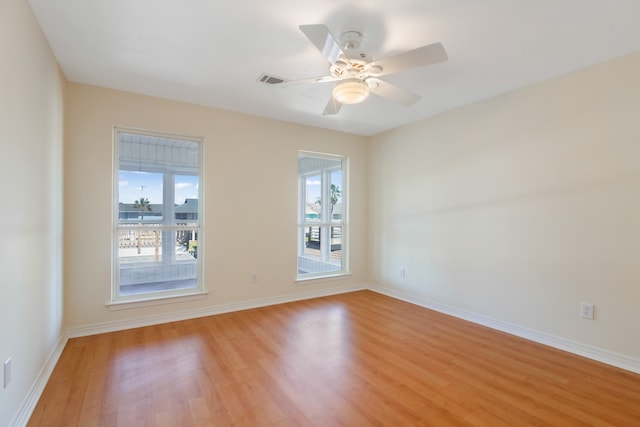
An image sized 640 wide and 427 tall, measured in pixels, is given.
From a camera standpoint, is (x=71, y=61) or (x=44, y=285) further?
(x=71, y=61)

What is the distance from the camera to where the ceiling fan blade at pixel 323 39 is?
5.36 feet

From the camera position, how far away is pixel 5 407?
1557 mm

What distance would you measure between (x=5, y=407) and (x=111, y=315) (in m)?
1.68

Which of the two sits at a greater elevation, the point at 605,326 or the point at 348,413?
the point at 605,326

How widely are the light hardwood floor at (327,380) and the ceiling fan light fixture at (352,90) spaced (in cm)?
205

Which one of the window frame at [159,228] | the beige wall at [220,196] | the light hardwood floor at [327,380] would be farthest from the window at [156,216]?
the light hardwood floor at [327,380]

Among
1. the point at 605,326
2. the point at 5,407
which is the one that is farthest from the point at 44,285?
the point at 605,326

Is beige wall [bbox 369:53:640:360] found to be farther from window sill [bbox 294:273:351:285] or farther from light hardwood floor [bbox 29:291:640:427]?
window sill [bbox 294:273:351:285]

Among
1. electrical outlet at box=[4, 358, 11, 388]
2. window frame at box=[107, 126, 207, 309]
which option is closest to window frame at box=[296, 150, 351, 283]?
window frame at box=[107, 126, 207, 309]

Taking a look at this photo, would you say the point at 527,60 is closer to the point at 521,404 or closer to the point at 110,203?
the point at 521,404

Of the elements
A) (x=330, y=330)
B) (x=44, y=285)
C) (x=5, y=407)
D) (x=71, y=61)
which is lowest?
(x=330, y=330)

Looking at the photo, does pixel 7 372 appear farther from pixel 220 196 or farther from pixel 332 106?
pixel 332 106

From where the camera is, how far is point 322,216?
15.8 feet

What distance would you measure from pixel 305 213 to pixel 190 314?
2.05 metres
